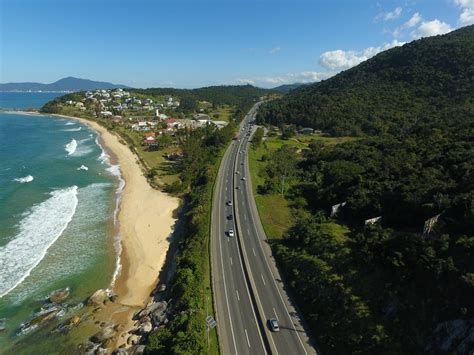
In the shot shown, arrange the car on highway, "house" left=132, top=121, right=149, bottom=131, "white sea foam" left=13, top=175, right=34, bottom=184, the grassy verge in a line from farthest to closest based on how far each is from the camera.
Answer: "house" left=132, top=121, right=149, bottom=131 → "white sea foam" left=13, top=175, right=34, bottom=184 → the grassy verge → the car on highway

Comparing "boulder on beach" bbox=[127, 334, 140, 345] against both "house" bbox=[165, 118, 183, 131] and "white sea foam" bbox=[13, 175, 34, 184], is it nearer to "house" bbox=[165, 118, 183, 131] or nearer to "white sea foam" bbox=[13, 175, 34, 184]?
"white sea foam" bbox=[13, 175, 34, 184]

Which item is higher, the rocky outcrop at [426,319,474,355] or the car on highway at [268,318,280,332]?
the rocky outcrop at [426,319,474,355]

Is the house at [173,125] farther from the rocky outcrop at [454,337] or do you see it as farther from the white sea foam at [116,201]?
the rocky outcrop at [454,337]

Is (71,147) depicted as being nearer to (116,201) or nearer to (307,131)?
(116,201)

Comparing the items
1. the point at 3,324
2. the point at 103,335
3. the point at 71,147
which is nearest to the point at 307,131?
the point at 71,147

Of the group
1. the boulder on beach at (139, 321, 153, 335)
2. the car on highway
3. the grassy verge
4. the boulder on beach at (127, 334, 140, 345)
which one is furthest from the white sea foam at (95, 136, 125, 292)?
the car on highway

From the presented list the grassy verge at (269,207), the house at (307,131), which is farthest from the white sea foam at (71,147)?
the house at (307,131)
